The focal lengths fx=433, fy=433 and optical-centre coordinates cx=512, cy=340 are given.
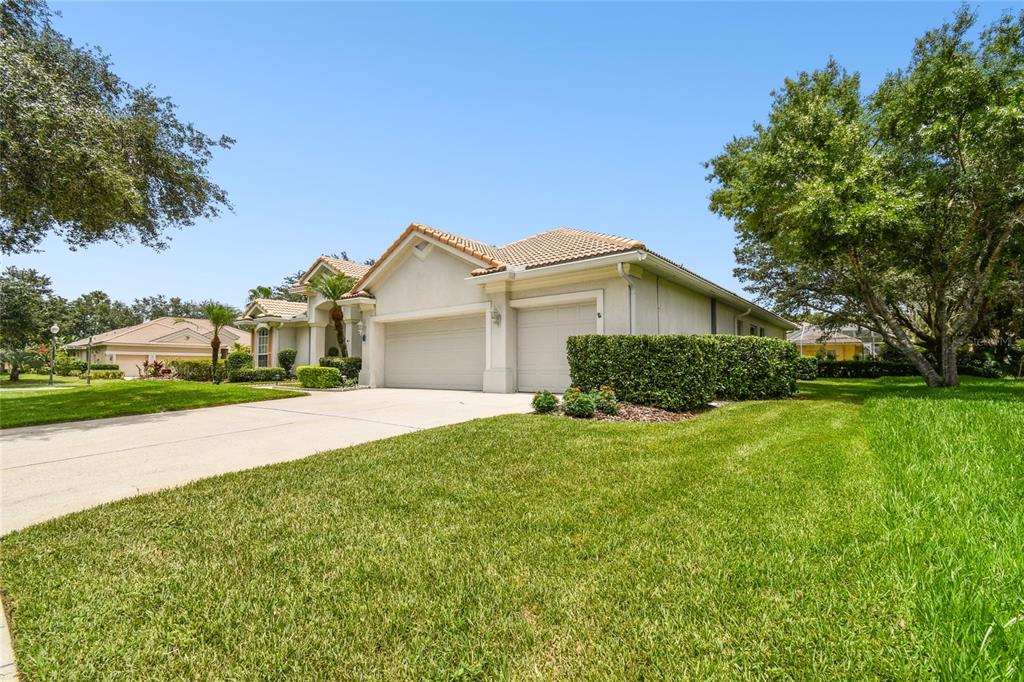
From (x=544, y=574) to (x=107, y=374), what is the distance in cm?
4327

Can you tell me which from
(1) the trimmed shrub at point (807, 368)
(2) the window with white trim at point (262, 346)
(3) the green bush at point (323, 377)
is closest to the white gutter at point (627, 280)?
(3) the green bush at point (323, 377)

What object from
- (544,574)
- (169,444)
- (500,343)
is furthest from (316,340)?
(544,574)

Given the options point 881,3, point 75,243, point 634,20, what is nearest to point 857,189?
point 881,3

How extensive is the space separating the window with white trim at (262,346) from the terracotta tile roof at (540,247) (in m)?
12.5

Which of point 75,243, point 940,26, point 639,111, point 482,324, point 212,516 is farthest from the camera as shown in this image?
point 482,324

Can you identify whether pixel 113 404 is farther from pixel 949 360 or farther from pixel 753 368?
pixel 949 360

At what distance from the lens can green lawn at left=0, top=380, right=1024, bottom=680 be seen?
178cm

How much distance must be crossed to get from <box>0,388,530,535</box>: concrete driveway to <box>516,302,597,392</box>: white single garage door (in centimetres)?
245

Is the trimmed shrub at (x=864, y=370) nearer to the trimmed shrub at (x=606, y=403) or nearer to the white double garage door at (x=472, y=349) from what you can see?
the white double garage door at (x=472, y=349)

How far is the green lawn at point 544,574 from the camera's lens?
1.78 m

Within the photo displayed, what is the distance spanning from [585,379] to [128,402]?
1070 centimetres

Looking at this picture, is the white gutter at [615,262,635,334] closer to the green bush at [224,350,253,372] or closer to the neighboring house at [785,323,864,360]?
the green bush at [224,350,253,372]

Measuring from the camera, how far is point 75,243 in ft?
41.1

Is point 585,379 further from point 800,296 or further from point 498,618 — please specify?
point 800,296
